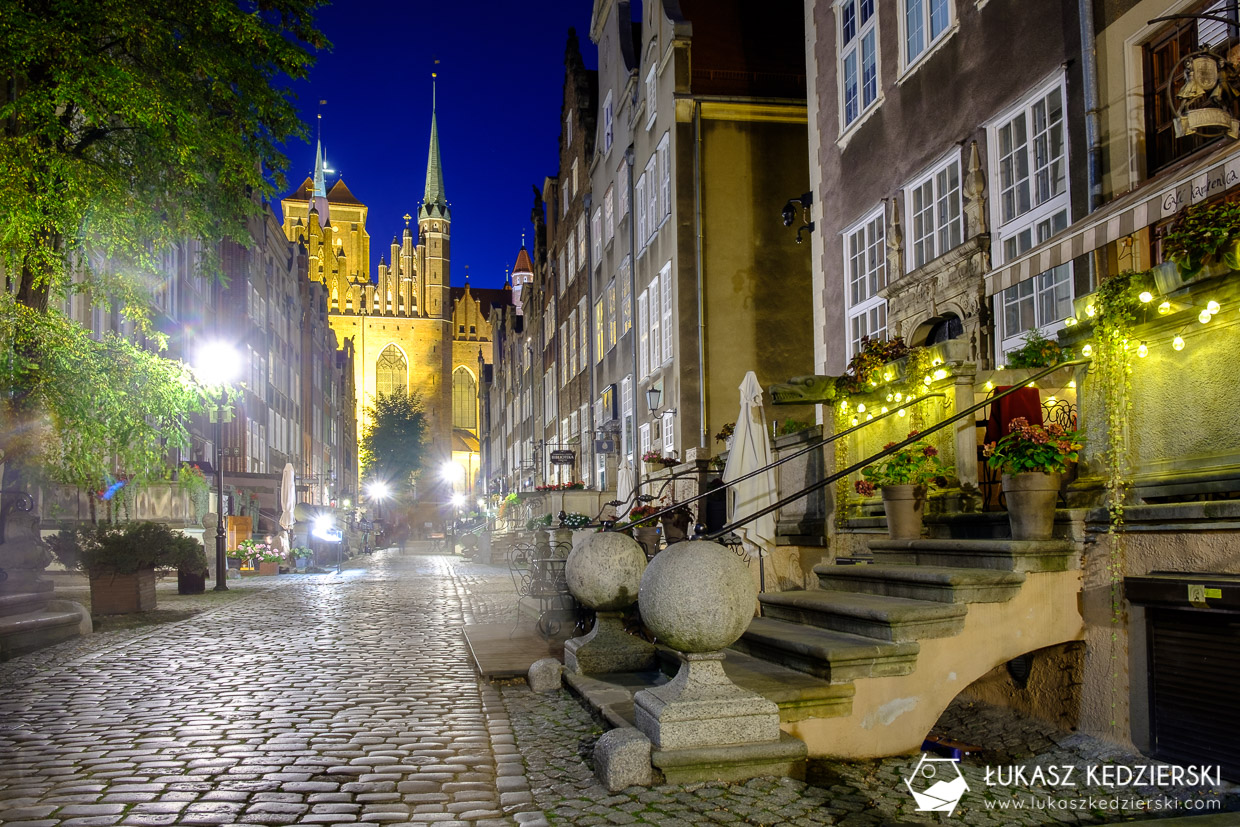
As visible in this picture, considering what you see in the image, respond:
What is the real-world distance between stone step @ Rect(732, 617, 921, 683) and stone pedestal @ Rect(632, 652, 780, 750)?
692 millimetres

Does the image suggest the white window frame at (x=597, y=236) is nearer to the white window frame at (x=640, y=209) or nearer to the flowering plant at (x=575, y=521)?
the white window frame at (x=640, y=209)

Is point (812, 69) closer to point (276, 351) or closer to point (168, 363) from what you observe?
point (168, 363)

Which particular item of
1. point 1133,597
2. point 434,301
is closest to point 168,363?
point 1133,597

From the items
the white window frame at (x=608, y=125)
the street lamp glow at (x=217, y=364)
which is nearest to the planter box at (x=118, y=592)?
the street lamp glow at (x=217, y=364)

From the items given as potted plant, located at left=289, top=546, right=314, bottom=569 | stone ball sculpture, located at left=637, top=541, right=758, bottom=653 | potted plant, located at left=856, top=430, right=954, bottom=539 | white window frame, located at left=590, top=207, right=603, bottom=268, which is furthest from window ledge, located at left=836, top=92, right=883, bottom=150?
potted plant, located at left=289, top=546, right=314, bottom=569

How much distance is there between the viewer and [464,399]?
107 meters

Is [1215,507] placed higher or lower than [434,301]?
lower

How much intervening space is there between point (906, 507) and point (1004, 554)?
1842mm

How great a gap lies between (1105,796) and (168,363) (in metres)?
11.8

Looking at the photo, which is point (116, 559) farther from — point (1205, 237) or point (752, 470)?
point (1205, 237)

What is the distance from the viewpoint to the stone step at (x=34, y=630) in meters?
10.7

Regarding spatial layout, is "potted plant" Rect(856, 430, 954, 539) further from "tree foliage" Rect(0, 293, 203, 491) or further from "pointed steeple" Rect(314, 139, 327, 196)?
"pointed steeple" Rect(314, 139, 327, 196)

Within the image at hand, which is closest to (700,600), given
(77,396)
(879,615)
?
(879,615)

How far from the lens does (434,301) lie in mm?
99875
